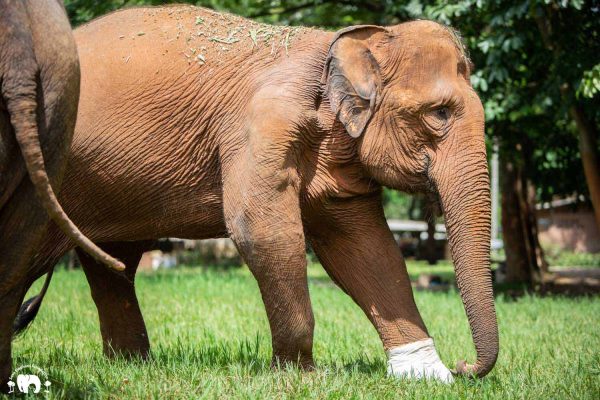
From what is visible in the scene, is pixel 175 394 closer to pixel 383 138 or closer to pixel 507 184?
pixel 383 138

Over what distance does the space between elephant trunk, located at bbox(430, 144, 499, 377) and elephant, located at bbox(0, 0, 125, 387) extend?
2.40 metres

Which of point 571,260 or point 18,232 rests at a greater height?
point 18,232

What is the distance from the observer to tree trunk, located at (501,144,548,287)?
57.0 ft

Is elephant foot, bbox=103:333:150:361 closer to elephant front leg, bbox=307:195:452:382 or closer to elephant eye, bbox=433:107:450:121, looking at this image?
elephant front leg, bbox=307:195:452:382

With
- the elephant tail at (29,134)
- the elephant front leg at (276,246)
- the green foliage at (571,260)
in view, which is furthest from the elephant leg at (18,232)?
the green foliage at (571,260)

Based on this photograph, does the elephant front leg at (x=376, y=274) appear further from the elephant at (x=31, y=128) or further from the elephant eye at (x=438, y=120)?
the elephant at (x=31, y=128)

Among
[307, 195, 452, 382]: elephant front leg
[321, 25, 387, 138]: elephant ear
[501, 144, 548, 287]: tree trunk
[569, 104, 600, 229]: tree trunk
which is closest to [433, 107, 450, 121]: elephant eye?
[321, 25, 387, 138]: elephant ear

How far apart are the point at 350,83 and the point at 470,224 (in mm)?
1092

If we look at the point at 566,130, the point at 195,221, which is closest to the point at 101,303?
the point at 195,221

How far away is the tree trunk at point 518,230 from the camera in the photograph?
57.0 feet

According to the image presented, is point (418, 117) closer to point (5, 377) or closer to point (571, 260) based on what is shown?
point (5, 377)

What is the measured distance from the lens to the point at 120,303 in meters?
6.26

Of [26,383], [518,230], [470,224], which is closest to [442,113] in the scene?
[470,224]

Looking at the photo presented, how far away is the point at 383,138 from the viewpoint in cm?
541
